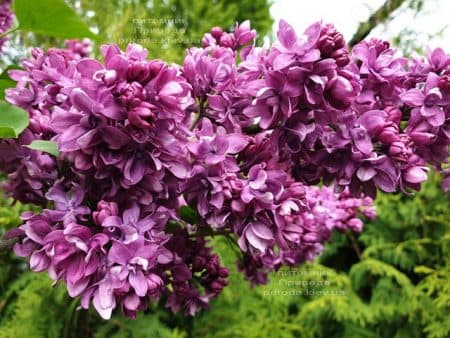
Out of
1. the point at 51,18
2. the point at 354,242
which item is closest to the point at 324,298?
the point at 354,242

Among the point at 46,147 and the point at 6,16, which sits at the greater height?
the point at 6,16

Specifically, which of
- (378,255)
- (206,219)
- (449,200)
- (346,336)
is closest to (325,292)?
(346,336)

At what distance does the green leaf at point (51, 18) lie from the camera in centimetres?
49

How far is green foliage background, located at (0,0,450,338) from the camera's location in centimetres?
108

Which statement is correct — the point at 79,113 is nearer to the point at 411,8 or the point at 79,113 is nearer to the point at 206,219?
the point at 206,219

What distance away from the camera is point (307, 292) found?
131 centimetres

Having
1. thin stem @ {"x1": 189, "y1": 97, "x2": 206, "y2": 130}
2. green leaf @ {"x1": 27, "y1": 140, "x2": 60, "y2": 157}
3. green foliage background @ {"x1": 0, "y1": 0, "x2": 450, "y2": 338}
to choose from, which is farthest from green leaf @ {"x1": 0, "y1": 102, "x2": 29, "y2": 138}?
green foliage background @ {"x1": 0, "y1": 0, "x2": 450, "y2": 338}

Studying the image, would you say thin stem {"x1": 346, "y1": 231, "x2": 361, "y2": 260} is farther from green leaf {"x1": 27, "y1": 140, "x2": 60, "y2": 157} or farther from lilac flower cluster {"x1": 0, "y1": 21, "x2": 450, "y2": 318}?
green leaf {"x1": 27, "y1": 140, "x2": 60, "y2": 157}

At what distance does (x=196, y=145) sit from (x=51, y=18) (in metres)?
0.17

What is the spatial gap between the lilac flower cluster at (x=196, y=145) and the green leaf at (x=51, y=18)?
39 millimetres

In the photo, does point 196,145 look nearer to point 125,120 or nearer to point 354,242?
point 125,120

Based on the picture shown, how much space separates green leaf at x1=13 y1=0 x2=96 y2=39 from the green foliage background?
0.47 m

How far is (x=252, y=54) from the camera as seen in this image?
586 mm

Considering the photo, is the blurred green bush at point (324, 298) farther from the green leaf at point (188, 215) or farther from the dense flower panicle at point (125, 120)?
the dense flower panicle at point (125, 120)
